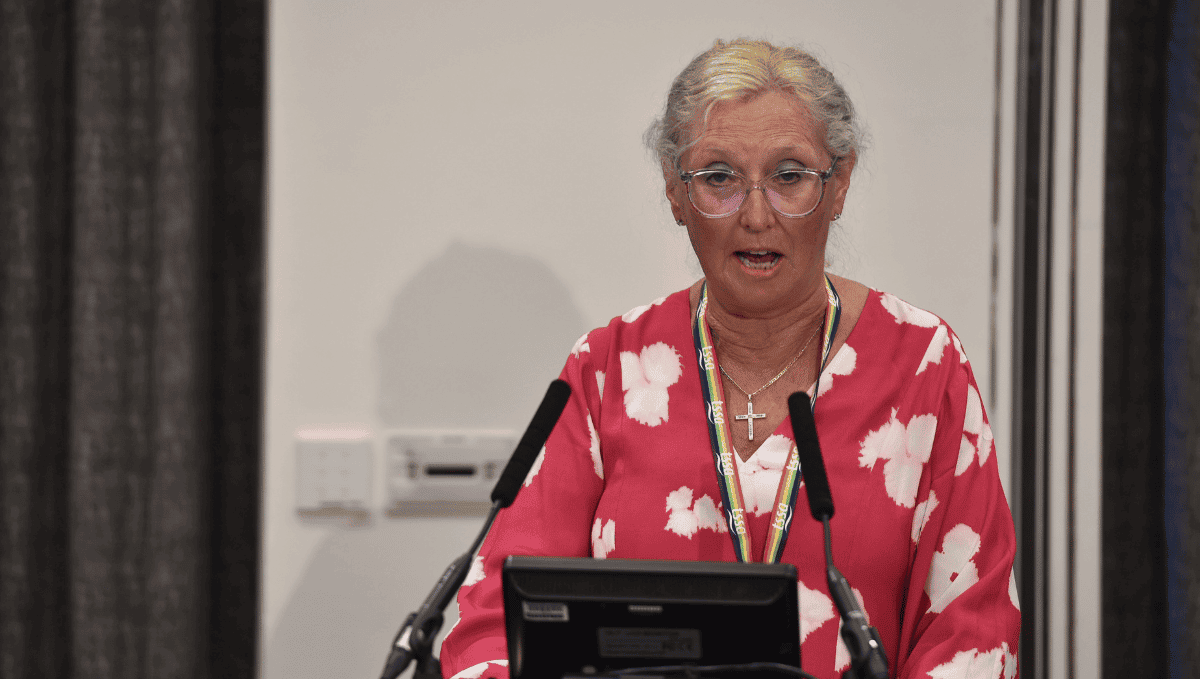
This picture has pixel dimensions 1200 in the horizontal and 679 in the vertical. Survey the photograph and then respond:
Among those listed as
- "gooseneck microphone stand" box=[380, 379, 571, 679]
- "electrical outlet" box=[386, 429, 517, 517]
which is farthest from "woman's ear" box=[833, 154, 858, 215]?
"electrical outlet" box=[386, 429, 517, 517]

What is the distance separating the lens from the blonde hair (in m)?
1.04

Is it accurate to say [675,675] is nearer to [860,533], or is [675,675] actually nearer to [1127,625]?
[860,533]

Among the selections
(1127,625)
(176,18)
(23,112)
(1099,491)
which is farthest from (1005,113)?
(23,112)

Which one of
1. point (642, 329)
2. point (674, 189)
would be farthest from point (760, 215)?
point (642, 329)

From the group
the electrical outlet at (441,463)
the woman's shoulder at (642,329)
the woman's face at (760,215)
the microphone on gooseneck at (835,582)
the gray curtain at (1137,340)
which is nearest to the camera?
the microphone on gooseneck at (835,582)

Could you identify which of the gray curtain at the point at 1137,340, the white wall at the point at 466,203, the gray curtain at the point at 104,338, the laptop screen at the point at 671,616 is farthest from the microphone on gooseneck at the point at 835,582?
the gray curtain at the point at 104,338

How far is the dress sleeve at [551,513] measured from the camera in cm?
96

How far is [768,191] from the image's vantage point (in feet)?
3.39

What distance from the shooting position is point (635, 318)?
3.89ft

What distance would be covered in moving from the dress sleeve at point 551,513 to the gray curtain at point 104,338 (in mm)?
670

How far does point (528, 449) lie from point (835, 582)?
265 mm

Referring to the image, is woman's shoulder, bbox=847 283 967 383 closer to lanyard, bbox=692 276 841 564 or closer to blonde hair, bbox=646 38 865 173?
lanyard, bbox=692 276 841 564

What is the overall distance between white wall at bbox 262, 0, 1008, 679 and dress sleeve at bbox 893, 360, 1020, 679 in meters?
0.55

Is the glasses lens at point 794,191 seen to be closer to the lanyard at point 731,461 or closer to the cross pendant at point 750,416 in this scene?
the lanyard at point 731,461
